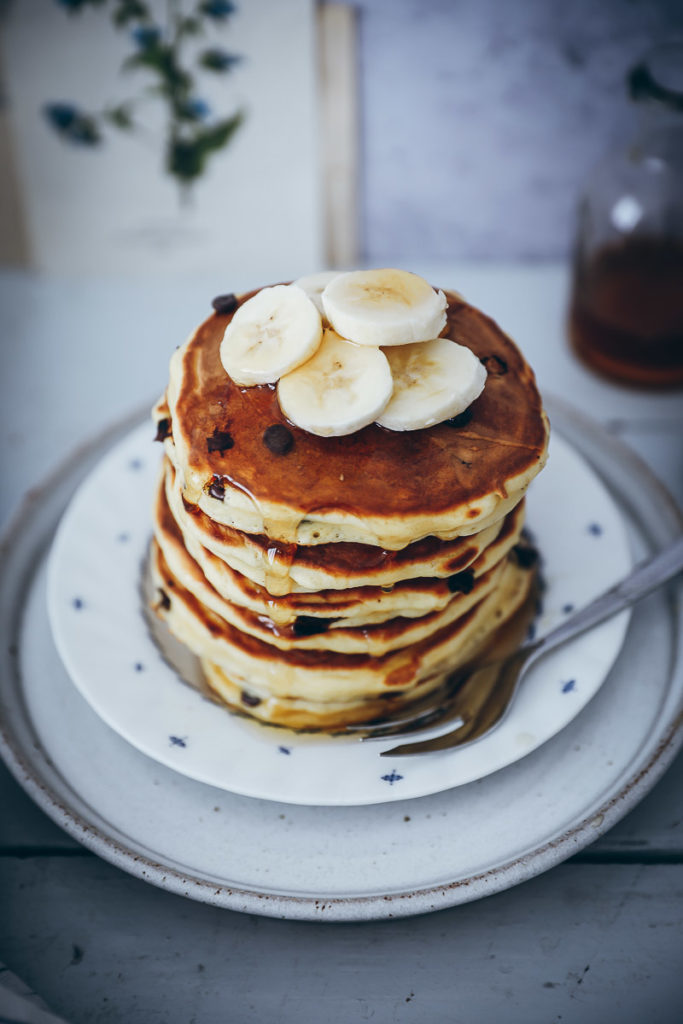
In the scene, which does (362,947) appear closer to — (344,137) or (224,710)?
(224,710)

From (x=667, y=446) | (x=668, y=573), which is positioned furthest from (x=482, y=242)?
(x=668, y=573)

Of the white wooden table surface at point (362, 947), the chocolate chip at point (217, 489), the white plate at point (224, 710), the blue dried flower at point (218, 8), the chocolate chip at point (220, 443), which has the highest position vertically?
the blue dried flower at point (218, 8)

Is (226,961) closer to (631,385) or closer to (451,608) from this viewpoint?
(451,608)

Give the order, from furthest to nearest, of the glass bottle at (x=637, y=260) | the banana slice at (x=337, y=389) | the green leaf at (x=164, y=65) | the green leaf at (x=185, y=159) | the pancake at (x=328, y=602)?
1. the green leaf at (x=185, y=159)
2. the green leaf at (x=164, y=65)
3. the glass bottle at (x=637, y=260)
4. the pancake at (x=328, y=602)
5. the banana slice at (x=337, y=389)

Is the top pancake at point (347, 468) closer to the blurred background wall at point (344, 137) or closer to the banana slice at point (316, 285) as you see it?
the banana slice at point (316, 285)

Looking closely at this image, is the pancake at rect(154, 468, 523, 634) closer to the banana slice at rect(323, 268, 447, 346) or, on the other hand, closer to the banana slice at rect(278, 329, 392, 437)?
the banana slice at rect(278, 329, 392, 437)

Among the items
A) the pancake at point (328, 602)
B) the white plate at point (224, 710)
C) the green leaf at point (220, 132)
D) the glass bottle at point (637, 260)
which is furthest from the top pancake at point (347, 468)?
the green leaf at point (220, 132)
